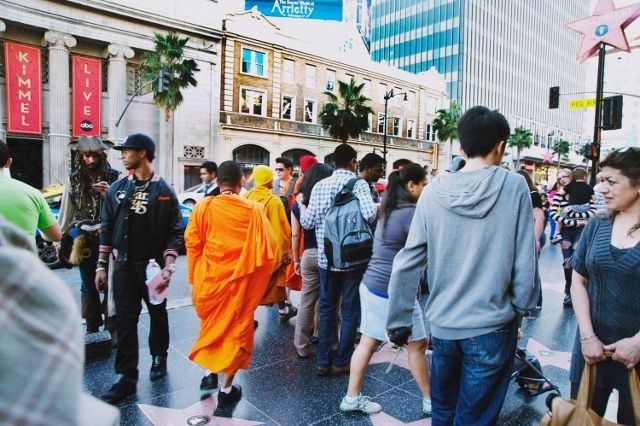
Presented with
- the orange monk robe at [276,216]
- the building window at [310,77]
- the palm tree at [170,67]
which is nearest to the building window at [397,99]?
the building window at [310,77]

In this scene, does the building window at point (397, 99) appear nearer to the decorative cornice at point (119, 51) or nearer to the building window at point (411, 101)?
the building window at point (411, 101)

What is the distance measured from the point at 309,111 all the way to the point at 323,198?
3284 cm

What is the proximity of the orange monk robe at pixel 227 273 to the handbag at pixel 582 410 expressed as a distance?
2.38 m

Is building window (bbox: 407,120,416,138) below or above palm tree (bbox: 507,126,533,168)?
below

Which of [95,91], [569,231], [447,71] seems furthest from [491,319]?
[447,71]

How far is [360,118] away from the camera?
34.9 m

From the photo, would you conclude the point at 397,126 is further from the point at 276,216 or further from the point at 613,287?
the point at 613,287

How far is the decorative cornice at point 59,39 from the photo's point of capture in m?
22.5

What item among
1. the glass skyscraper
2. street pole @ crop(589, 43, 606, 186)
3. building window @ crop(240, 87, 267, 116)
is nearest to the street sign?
street pole @ crop(589, 43, 606, 186)

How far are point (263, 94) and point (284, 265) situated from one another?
29.5m

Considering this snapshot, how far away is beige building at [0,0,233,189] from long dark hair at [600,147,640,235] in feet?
77.1

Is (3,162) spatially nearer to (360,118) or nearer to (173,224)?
(173,224)

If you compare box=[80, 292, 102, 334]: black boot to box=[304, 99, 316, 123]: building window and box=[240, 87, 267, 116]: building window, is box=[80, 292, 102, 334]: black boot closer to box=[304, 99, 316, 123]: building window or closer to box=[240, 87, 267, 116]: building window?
box=[240, 87, 267, 116]: building window

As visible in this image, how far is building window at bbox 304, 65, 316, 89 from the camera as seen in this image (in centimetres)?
3544
